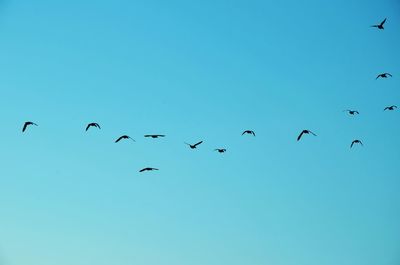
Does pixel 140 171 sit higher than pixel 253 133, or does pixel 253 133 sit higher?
pixel 253 133

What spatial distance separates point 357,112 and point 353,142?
494cm

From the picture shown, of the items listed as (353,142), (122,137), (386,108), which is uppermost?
(386,108)

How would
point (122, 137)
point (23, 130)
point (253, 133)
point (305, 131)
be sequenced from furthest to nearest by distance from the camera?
point (253, 133)
point (305, 131)
point (122, 137)
point (23, 130)

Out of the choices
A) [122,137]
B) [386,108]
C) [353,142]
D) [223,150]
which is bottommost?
[122,137]

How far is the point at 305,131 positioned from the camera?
70562 mm

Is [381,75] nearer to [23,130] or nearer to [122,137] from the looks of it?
A: [122,137]

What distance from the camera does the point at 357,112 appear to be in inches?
2899

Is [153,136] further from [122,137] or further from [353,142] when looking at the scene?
[353,142]

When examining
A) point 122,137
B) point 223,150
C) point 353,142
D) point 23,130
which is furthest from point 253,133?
point 23,130

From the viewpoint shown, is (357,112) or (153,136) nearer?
(153,136)

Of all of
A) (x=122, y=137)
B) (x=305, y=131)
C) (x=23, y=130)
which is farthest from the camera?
(x=305, y=131)

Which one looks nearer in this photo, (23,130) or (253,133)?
(23,130)

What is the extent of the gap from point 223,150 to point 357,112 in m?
18.5

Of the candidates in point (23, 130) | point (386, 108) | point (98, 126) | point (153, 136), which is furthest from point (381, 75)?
point (23, 130)
